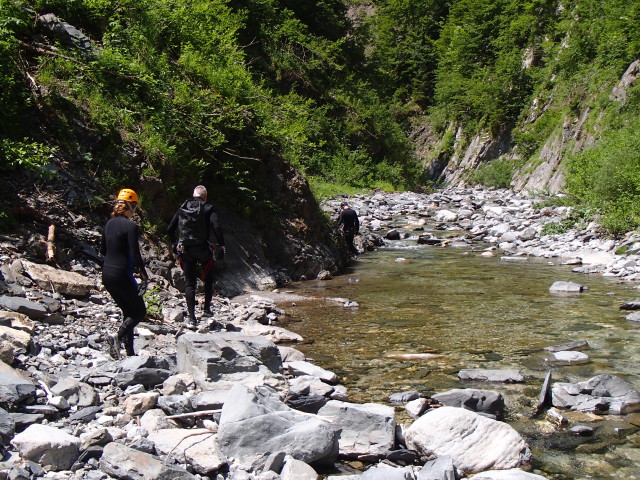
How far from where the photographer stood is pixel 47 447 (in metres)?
3.59

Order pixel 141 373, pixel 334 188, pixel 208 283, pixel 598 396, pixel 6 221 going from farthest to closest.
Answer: pixel 334 188 < pixel 208 283 < pixel 6 221 < pixel 598 396 < pixel 141 373

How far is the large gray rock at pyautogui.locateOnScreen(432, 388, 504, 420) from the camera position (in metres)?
5.12

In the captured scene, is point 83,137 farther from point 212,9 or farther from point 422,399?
point 212,9

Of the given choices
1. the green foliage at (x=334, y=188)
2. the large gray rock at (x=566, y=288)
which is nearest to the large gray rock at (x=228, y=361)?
the large gray rock at (x=566, y=288)

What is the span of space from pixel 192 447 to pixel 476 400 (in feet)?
8.65

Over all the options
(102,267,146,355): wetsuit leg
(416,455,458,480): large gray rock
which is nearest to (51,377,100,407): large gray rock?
(102,267,146,355): wetsuit leg

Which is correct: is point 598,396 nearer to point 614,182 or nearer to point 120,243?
point 120,243

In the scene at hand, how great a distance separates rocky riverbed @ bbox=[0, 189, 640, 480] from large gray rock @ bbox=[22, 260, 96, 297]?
18mm

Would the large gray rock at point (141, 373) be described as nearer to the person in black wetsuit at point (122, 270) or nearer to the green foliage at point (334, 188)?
the person in black wetsuit at point (122, 270)

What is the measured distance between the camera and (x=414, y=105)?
60.2 m

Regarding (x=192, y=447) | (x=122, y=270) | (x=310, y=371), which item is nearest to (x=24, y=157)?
(x=122, y=270)

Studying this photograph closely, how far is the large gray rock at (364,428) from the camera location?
14.5 feet

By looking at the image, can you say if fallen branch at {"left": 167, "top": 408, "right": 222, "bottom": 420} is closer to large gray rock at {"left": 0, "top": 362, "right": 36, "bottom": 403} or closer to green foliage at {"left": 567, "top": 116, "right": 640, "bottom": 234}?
large gray rock at {"left": 0, "top": 362, "right": 36, "bottom": 403}

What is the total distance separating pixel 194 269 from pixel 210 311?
94cm
